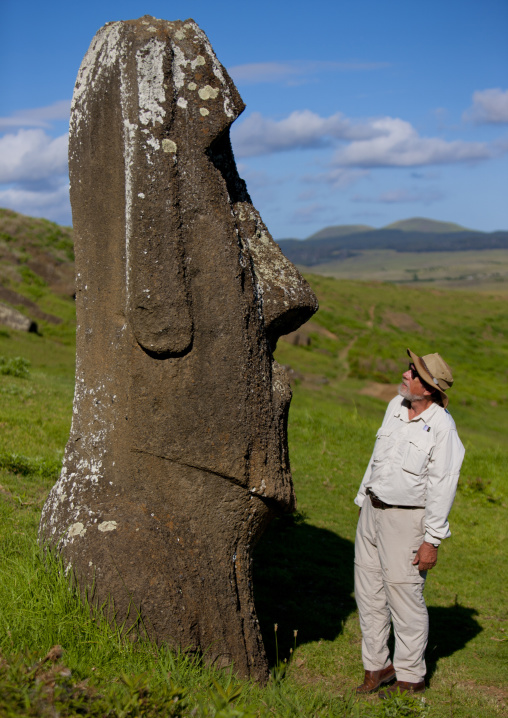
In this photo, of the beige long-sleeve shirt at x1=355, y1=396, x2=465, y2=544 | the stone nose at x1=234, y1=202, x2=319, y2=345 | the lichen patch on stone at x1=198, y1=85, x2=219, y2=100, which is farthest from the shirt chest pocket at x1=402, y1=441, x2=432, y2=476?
the lichen patch on stone at x1=198, y1=85, x2=219, y2=100

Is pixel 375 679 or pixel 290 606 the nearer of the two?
pixel 375 679

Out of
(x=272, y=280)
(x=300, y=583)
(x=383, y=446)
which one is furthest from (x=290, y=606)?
(x=272, y=280)

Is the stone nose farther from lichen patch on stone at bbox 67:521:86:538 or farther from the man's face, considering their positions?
lichen patch on stone at bbox 67:521:86:538

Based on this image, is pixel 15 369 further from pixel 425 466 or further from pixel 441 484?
pixel 441 484

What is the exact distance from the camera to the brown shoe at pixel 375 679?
18.7ft

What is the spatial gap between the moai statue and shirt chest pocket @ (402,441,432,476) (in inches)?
38.8

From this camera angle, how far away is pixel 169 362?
500 centimetres

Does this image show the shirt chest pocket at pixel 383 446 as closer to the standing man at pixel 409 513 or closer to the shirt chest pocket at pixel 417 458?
the standing man at pixel 409 513

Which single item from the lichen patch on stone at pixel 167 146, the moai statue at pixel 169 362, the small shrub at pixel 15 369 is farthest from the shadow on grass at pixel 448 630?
the small shrub at pixel 15 369

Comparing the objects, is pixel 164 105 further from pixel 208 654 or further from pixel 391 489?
pixel 208 654

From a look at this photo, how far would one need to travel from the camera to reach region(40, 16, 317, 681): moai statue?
4883 mm

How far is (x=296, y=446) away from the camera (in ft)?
41.2

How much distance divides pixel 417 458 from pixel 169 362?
197 centimetres

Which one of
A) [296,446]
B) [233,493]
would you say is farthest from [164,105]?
[296,446]
